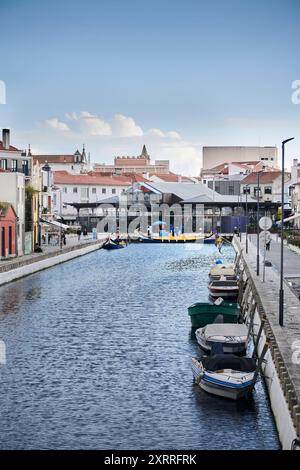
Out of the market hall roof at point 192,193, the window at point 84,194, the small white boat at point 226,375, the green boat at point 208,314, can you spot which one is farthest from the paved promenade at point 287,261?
the window at point 84,194

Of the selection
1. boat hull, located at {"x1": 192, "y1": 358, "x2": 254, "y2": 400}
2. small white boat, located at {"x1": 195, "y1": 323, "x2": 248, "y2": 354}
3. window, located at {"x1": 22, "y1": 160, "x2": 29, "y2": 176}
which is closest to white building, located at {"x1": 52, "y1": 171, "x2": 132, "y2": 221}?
window, located at {"x1": 22, "y1": 160, "x2": 29, "y2": 176}

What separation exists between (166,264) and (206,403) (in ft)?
200

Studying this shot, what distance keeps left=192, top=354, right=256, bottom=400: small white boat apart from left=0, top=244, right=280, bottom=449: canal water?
12.7 inches

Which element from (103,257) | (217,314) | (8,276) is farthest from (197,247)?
(217,314)

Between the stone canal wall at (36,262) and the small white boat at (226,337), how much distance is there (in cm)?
2743

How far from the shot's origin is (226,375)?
2697 cm

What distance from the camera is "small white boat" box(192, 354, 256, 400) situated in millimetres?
26562

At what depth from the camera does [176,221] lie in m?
164

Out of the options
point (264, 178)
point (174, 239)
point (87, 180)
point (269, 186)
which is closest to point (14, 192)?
point (174, 239)

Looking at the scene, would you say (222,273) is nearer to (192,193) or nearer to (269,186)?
(269,186)

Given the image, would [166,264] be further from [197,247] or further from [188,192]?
[188,192]

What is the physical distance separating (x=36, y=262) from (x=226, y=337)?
41120 mm

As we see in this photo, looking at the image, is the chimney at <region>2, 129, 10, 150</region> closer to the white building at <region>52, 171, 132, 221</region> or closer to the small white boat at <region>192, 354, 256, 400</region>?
the small white boat at <region>192, 354, 256, 400</region>

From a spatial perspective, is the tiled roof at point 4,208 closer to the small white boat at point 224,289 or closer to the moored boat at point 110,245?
the small white boat at point 224,289
